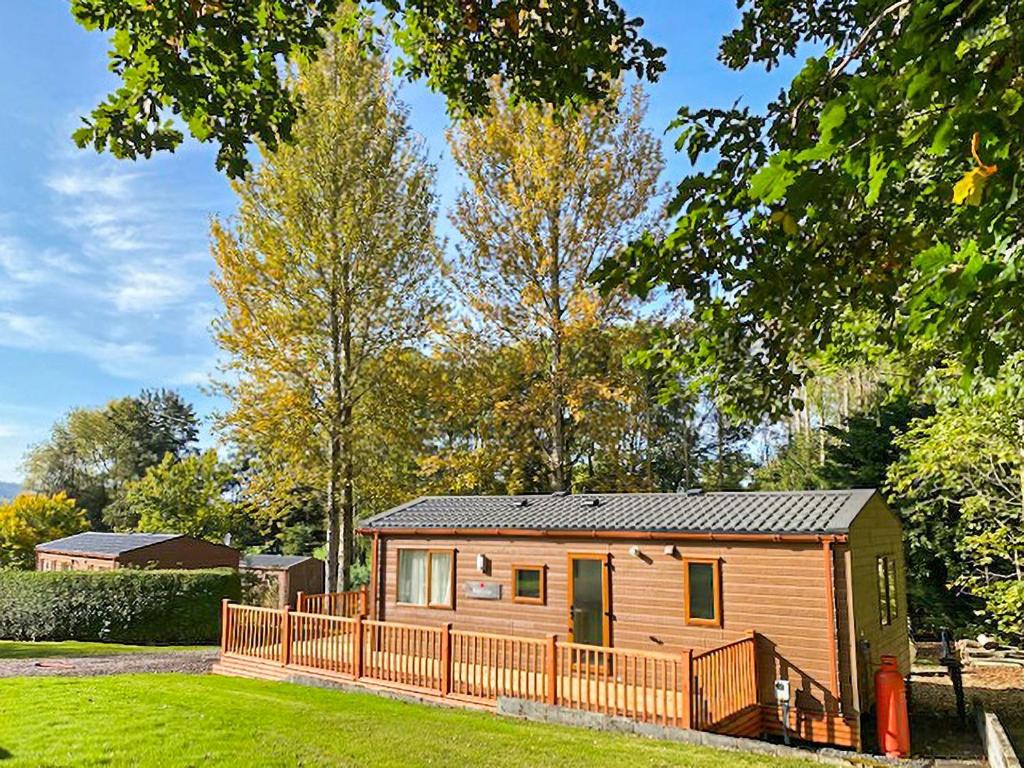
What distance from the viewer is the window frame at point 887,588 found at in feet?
35.2

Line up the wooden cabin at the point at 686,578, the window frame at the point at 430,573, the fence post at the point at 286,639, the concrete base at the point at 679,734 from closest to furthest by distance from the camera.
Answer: the concrete base at the point at 679,734
the wooden cabin at the point at 686,578
the fence post at the point at 286,639
the window frame at the point at 430,573

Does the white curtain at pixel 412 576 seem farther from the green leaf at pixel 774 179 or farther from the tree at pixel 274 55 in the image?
the green leaf at pixel 774 179

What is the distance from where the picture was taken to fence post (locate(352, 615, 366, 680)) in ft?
36.8

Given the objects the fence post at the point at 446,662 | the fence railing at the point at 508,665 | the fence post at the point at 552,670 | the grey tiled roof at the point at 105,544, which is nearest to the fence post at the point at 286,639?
the fence railing at the point at 508,665

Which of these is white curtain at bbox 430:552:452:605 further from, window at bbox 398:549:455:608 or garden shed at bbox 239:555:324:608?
garden shed at bbox 239:555:324:608

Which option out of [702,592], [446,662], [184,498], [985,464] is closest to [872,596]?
[702,592]

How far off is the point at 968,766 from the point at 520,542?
22.1 feet

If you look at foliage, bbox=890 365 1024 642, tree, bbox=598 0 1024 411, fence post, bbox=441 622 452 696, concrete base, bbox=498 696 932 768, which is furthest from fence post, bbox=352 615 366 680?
foliage, bbox=890 365 1024 642

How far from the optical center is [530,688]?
9586 millimetres

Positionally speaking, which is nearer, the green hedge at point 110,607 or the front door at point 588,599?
the front door at point 588,599

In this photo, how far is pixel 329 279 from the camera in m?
16.8

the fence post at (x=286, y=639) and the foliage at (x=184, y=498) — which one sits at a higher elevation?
the foliage at (x=184, y=498)

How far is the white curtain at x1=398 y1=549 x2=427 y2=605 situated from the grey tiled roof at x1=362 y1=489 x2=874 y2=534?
603mm

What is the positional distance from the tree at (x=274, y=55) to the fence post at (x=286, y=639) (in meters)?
9.39
